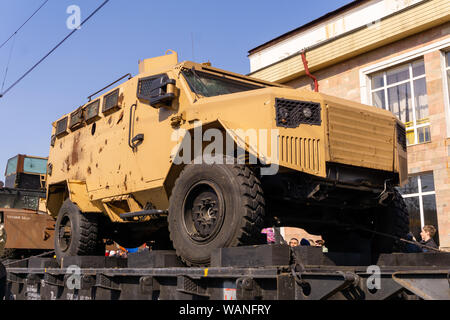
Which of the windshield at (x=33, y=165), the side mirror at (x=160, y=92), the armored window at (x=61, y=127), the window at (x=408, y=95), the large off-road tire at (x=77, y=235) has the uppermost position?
the window at (x=408, y=95)

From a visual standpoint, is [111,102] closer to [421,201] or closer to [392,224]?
[392,224]

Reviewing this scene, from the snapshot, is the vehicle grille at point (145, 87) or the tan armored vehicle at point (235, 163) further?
the vehicle grille at point (145, 87)

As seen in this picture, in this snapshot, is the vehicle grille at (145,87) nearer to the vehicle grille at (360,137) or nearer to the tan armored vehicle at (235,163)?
the tan armored vehicle at (235,163)

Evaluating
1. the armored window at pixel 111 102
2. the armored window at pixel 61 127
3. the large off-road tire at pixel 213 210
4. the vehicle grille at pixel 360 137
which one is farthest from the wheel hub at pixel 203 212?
the armored window at pixel 61 127

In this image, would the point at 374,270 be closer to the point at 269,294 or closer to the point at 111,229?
the point at 269,294

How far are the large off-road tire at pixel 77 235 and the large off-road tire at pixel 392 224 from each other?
4.05 meters

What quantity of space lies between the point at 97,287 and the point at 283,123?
2.68 m

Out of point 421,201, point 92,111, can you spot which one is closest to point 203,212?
point 92,111

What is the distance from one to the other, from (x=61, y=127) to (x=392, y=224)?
585 cm

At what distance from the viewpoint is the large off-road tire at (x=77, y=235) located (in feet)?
24.6

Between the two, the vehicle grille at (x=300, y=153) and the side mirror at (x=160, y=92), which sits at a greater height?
the side mirror at (x=160, y=92)

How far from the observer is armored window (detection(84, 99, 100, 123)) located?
7.82 metres

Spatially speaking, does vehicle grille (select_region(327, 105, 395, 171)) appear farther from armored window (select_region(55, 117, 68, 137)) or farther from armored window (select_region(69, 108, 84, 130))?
armored window (select_region(55, 117, 68, 137))
